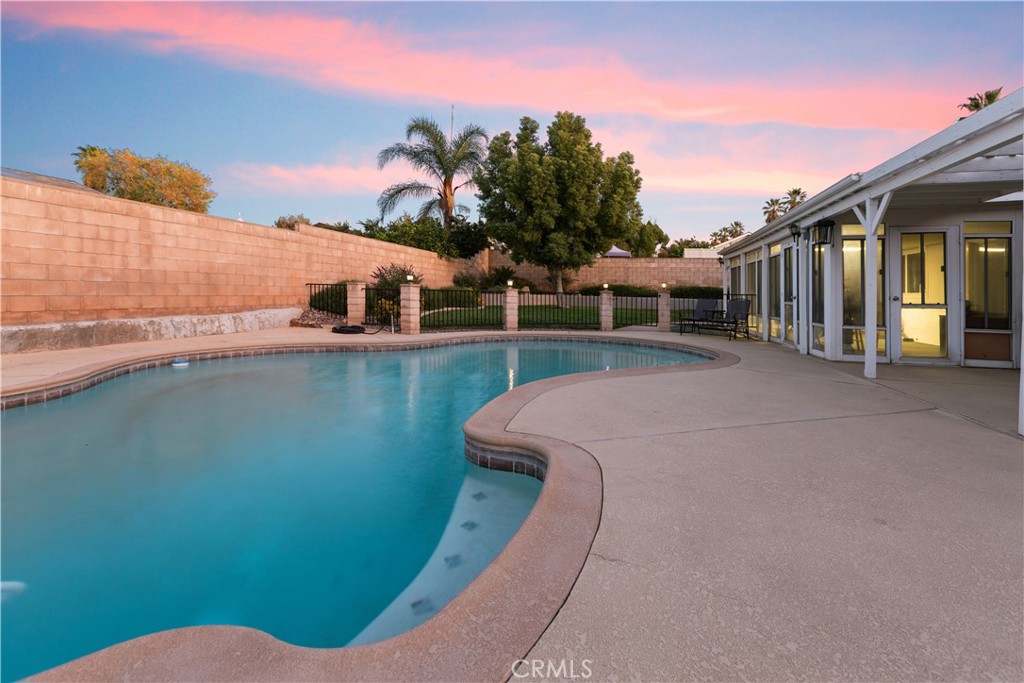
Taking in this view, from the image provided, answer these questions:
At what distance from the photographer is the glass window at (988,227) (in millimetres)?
7051

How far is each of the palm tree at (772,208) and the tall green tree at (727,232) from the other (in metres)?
8.82

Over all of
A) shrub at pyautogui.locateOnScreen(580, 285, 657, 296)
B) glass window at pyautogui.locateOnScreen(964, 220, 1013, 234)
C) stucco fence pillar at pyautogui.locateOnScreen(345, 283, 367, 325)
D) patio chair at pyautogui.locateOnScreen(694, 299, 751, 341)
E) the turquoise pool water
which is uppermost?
shrub at pyautogui.locateOnScreen(580, 285, 657, 296)

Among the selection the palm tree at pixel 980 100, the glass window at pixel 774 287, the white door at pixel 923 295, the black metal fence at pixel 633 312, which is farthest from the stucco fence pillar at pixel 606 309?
the palm tree at pixel 980 100

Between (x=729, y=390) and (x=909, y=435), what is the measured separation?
186cm

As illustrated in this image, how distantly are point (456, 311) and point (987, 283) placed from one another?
1349cm

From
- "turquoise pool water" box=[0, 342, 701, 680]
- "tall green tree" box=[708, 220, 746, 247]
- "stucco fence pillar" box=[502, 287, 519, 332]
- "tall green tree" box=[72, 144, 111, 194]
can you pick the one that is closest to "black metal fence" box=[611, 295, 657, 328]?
"stucco fence pillar" box=[502, 287, 519, 332]

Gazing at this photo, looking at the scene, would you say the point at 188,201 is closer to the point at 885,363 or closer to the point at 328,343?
the point at 328,343

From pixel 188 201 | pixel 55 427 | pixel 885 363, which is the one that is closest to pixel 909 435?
pixel 885 363

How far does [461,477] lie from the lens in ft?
12.7

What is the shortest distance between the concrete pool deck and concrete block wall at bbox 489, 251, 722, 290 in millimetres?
Answer: 19570

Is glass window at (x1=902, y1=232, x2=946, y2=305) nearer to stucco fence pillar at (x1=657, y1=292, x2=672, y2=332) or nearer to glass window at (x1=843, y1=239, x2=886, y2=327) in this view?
glass window at (x1=843, y1=239, x2=886, y2=327)

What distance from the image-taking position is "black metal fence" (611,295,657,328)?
16.5m

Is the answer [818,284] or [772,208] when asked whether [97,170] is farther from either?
[772,208]

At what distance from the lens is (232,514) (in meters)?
3.50
